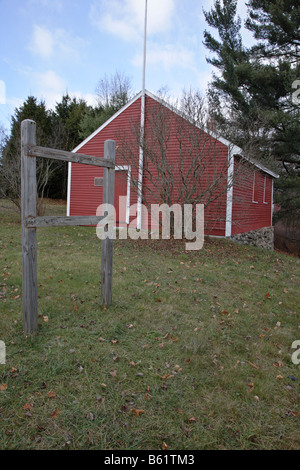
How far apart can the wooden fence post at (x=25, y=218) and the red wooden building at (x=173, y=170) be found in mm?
6662

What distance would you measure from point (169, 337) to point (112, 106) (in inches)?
1046

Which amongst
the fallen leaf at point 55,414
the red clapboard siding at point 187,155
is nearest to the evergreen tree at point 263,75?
the red clapboard siding at point 187,155

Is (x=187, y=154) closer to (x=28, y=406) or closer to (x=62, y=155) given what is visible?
(x=62, y=155)

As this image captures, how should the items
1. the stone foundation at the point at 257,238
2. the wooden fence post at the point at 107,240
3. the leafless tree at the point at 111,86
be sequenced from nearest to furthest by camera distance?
the wooden fence post at the point at 107,240 → the stone foundation at the point at 257,238 → the leafless tree at the point at 111,86

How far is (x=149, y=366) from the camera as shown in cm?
290

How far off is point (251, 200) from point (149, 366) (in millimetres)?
12335

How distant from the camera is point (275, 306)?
481 centimetres

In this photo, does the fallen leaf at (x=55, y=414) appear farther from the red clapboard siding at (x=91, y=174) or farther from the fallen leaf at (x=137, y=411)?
the red clapboard siding at (x=91, y=174)

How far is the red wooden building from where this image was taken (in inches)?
374

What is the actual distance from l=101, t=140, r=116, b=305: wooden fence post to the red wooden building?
18.3 ft

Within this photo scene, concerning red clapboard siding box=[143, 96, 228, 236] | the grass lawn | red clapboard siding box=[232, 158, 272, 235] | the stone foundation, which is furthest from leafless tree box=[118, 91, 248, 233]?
the grass lawn

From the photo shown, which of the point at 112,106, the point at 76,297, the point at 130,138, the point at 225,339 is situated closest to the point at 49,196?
the point at 112,106

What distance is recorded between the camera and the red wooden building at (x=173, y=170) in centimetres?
A: 949

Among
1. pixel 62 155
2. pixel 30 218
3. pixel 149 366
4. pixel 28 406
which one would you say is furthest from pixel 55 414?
pixel 62 155
